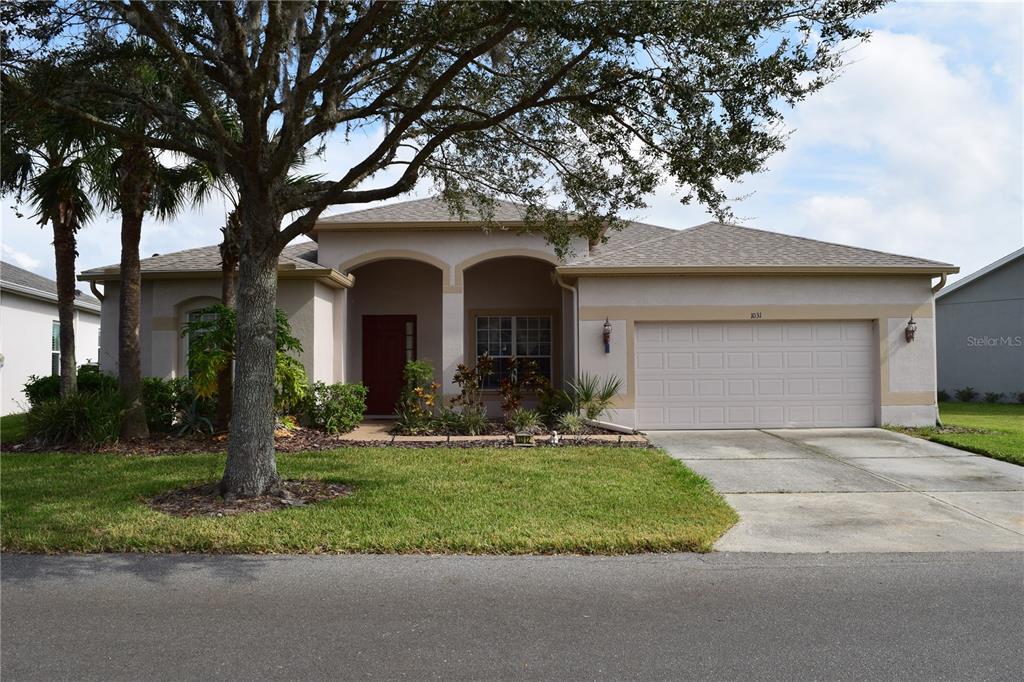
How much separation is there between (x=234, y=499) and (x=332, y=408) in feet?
17.3

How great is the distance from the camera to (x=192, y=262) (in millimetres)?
14703

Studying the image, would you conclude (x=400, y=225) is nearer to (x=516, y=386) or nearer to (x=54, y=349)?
(x=516, y=386)

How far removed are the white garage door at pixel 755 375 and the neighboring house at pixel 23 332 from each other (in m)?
14.4

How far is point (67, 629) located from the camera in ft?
15.6

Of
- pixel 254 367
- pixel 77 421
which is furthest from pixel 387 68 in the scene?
pixel 77 421

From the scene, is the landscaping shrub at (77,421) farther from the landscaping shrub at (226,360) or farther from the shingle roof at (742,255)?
the shingle roof at (742,255)

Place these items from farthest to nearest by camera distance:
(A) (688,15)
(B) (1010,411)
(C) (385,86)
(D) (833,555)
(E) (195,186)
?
(B) (1010,411) → (E) (195,186) → (C) (385,86) → (A) (688,15) → (D) (833,555)

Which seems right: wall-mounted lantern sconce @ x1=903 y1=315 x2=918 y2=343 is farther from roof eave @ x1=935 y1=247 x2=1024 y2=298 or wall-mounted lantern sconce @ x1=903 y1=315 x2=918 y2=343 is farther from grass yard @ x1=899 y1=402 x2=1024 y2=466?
roof eave @ x1=935 y1=247 x2=1024 y2=298

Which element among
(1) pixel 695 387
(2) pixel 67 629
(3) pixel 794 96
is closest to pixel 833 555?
(3) pixel 794 96

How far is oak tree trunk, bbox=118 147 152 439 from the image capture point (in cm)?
1198

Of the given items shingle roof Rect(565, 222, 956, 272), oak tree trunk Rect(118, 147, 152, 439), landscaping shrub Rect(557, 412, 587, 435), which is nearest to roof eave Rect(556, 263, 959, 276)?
shingle roof Rect(565, 222, 956, 272)

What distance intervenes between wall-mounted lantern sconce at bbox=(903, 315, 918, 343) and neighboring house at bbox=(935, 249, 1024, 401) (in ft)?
31.9

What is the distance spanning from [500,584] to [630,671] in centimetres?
170

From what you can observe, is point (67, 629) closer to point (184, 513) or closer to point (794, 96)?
point (184, 513)
